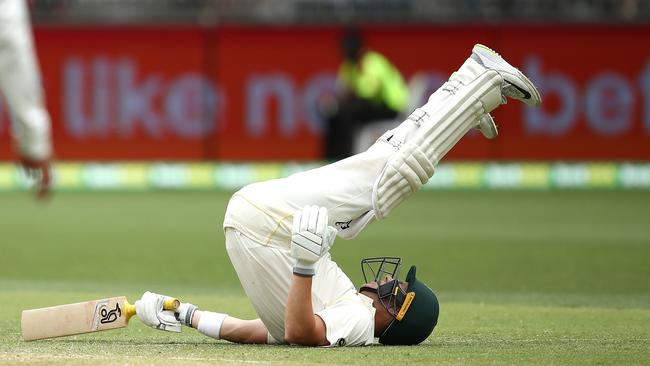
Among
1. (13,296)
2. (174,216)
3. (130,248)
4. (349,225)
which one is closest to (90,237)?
(130,248)

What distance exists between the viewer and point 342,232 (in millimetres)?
6418

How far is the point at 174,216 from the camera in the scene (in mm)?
15414

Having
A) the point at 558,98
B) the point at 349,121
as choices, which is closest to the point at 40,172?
the point at 349,121

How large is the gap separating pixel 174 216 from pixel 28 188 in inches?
167

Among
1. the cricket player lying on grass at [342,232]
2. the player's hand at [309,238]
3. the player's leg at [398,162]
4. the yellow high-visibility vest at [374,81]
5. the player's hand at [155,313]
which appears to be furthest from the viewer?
the yellow high-visibility vest at [374,81]

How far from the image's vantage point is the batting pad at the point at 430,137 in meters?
6.27

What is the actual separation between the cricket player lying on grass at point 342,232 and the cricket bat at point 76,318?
93mm

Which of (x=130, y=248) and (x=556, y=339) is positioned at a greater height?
(x=556, y=339)

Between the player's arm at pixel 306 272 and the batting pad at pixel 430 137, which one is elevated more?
the batting pad at pixel 430 137

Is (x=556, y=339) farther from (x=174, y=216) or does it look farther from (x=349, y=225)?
(x=174, y=216)

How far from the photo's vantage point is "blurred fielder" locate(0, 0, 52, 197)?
4.21 meters

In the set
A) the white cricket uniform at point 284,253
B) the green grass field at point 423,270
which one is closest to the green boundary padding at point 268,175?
the green grass field at point 423,270

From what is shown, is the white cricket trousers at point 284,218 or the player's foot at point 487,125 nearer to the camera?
the white cricket trousers at point 284,218

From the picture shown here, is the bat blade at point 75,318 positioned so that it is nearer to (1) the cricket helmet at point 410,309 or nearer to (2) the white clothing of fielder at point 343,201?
(2) the white clothing of fielder at point 343,201
